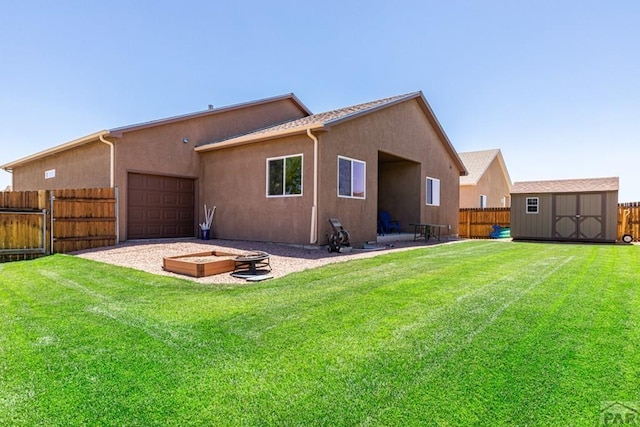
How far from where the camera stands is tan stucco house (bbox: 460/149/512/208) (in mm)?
23625

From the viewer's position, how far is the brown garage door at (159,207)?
37.3ft

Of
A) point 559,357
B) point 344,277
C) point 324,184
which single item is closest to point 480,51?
point 324,184

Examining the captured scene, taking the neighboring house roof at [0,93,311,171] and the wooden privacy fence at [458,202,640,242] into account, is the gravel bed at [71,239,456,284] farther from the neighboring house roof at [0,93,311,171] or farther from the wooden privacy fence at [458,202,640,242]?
the wooden privacy fence at [458,202,640,242]

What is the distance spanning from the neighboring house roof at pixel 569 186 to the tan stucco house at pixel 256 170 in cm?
547

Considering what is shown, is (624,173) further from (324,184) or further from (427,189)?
(324,184)

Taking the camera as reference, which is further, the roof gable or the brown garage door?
the brown garage door

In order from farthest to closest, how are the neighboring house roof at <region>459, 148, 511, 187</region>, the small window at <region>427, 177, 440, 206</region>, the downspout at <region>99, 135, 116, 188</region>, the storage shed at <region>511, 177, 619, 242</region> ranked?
1. the neighboring house roof at <region>459, 148, 511, 187</region>
2. the small window at <region>427, 177, 440, 206</region>
3. the storage shed at <region>511, 177, 619, 242</region>
4. the downspout at <region>99, 135, 116, 188</region>

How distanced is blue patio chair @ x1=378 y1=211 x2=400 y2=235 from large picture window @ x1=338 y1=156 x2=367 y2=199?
3.32 m

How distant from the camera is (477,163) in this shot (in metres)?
25.7

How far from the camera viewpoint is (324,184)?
9859 millimetres

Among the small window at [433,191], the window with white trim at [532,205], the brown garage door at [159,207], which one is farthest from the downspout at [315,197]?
the window with white trim at [532,205]

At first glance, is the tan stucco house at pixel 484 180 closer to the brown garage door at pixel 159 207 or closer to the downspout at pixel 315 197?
the downspout at pixel 315 197

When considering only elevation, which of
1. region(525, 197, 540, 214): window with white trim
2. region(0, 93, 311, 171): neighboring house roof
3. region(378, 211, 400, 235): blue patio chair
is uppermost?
region(0, 93, 311, 171): neighboring house roof

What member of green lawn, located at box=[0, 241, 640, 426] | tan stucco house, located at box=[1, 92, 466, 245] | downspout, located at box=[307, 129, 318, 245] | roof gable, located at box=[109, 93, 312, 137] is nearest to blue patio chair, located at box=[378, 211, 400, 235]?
A: tan stucco house, located at box=[1, 92, 466, 245]
